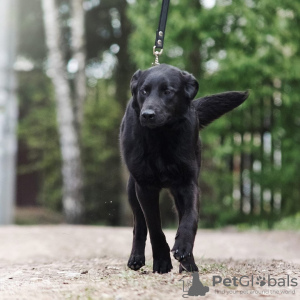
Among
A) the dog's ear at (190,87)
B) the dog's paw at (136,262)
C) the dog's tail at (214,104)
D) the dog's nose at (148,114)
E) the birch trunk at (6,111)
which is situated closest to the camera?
the dog's nose at (148,114)

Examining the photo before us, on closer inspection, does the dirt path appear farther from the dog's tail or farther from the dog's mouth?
the dog's tail

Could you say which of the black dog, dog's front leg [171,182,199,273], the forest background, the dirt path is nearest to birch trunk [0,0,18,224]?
the forest background

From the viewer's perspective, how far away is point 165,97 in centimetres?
390

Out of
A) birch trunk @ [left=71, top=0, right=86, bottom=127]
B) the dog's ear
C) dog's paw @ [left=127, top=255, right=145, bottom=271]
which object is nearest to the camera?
the dog's ear

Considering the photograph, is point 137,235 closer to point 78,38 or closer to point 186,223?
point 186,223

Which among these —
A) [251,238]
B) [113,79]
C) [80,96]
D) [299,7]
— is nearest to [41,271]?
[251,238]

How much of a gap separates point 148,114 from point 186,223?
76cm

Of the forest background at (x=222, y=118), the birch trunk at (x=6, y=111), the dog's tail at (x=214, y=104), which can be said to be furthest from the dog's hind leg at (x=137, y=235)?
the birch trunk at (x=6, y=111)

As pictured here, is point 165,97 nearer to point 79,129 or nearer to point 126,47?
point 79,129

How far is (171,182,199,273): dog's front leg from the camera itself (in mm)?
3709

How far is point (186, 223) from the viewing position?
3.82 meters

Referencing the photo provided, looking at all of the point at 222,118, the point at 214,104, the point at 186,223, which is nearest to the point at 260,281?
the point at 186,223

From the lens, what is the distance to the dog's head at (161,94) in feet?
12.3

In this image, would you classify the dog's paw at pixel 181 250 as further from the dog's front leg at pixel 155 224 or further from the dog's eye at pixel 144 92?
the dog's eye at pixel 144 92
